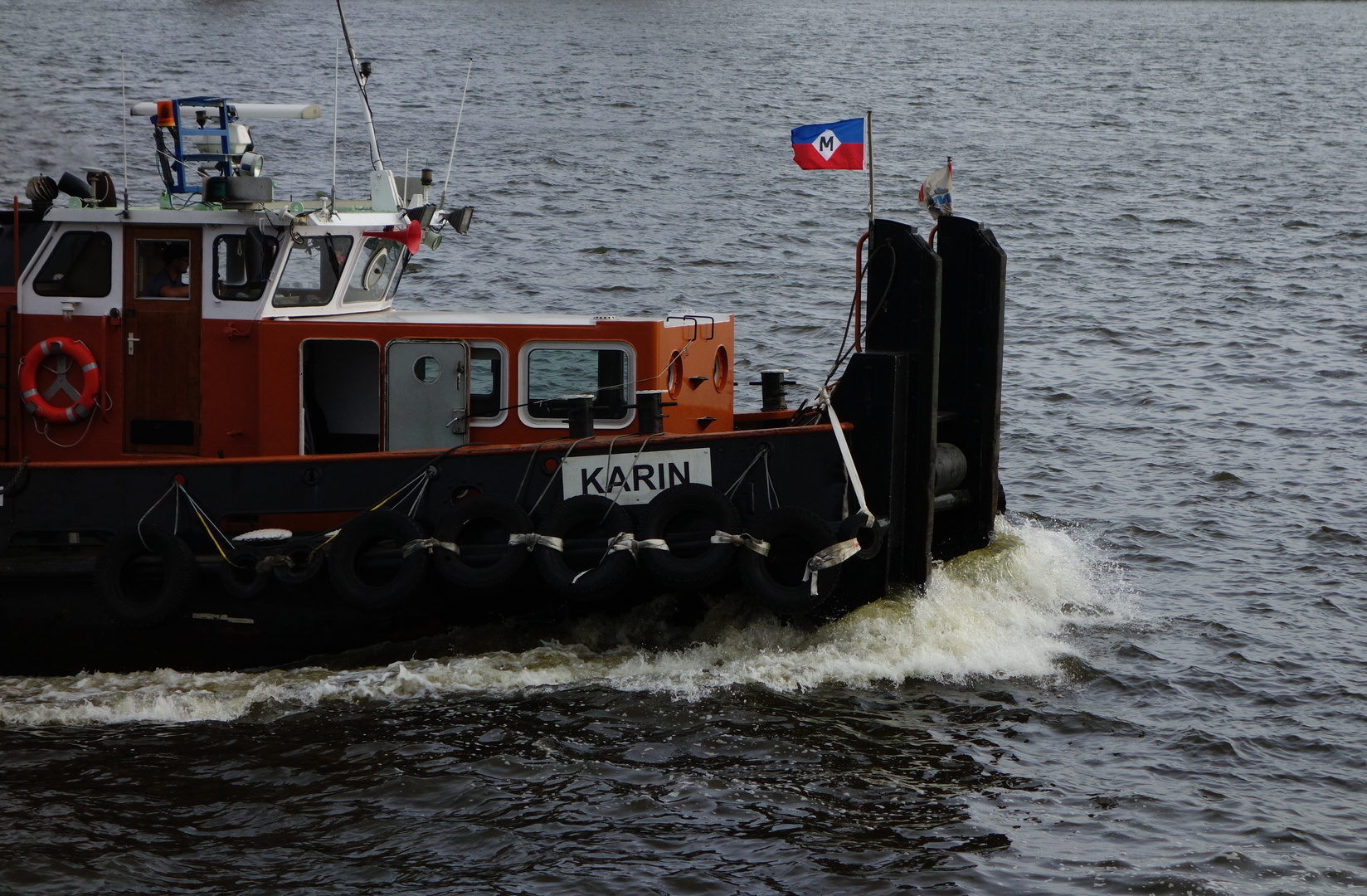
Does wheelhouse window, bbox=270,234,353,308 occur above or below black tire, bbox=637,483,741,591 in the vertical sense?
above

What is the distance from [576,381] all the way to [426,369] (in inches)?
33.1

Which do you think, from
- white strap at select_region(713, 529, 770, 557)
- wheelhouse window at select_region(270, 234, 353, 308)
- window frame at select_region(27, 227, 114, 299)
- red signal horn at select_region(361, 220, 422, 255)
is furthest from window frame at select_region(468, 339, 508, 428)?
window frame at select_region(27, 227, 114, 299)

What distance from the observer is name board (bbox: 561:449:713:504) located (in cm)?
752

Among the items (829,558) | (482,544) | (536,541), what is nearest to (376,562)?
(482,544)

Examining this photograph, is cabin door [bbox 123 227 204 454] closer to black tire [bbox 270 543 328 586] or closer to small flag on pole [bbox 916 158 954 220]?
black tire [bbox 270 543 328 586]

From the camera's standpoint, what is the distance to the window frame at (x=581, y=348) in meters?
7.77

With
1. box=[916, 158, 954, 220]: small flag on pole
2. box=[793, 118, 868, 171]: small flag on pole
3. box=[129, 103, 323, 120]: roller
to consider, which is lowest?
box=[916, 158, 954, 220]: small flag on pole

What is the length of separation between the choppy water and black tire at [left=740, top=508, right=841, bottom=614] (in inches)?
21.0

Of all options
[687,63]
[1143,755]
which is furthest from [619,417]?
[687,63]

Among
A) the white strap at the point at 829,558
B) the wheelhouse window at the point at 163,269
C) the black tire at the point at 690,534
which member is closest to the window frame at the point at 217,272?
the wheelhouse window at the point at 163,269

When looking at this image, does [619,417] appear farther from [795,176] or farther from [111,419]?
[795,176]

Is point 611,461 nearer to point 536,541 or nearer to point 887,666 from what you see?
point 536,541

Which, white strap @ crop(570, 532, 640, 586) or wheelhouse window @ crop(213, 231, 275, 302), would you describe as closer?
white strap @ crop(570, 532, 640, 586)

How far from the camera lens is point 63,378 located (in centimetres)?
786
